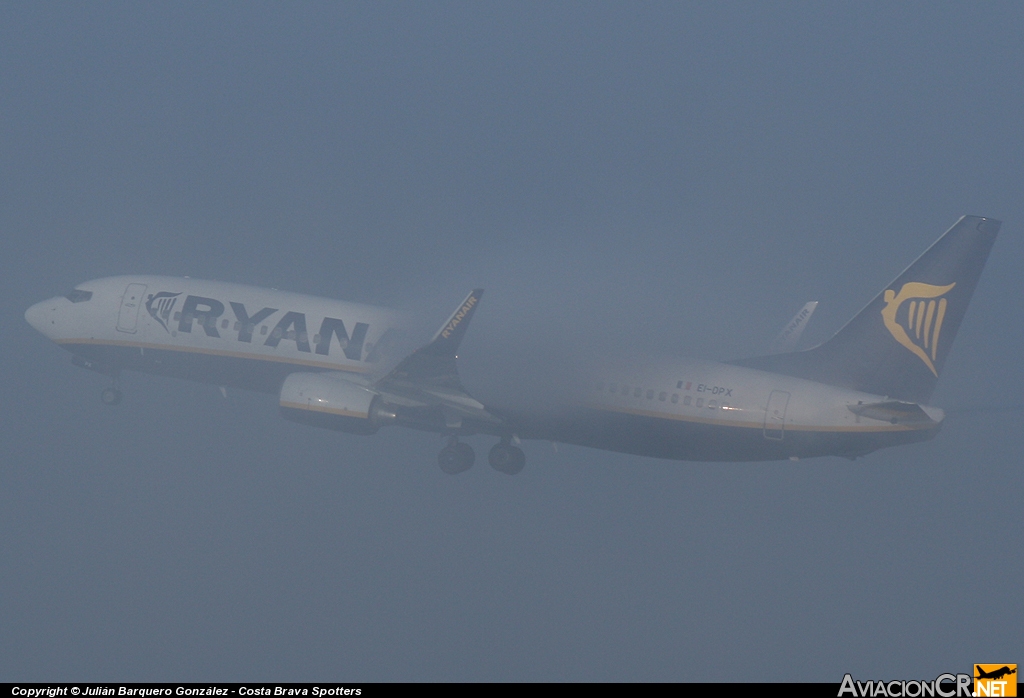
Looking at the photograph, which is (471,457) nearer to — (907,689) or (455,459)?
(455,459)

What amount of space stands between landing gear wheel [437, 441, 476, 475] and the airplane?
0.05 metres

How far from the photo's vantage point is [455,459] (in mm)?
39281

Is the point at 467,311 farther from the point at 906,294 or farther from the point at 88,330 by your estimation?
the point at 88,330

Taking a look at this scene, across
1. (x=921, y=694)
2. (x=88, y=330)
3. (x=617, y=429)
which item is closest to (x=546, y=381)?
(x=617, y=429)

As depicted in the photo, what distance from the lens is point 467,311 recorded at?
36.0m

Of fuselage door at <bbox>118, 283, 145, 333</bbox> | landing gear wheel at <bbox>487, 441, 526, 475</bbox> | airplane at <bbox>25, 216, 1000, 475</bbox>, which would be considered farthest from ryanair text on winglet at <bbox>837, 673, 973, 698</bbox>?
fuselage door at <bbox>118, 283, 145, 333</bbox>

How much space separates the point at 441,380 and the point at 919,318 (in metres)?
14.8

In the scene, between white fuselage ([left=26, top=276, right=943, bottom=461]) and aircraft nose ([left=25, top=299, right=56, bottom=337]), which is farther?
aircraft nose ([left=25, top=299, right=56, bottom=337])

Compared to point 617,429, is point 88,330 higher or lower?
higher

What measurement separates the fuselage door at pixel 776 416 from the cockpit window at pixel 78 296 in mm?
26818

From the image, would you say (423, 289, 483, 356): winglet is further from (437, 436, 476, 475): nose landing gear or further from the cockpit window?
the cockpit window

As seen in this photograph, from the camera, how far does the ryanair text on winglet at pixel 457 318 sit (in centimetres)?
3581

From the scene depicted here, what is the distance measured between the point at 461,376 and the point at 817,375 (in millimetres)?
11557

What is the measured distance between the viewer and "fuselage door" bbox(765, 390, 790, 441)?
3525cm
